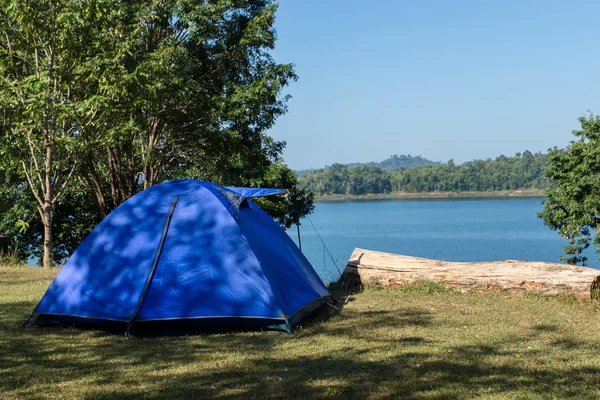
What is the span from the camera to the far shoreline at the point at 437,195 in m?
146

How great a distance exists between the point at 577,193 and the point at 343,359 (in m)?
21.9

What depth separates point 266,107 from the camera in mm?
21438

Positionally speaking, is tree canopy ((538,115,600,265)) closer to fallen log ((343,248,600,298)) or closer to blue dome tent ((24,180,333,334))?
fallen log ((343,248,600,298))

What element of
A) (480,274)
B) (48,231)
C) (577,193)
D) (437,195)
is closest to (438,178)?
(437,195)

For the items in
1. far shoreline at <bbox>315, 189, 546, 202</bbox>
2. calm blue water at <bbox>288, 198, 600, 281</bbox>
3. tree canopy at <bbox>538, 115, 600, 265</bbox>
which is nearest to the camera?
tree canopy at <bbox>538, 115, 600, 265</bbox>

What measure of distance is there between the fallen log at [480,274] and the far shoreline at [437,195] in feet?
446

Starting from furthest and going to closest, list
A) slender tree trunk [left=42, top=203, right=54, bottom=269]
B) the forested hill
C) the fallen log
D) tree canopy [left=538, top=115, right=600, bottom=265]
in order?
the forested hill, tree canopy [left=538, top=115, right=600, bottom=265], slender tree trunk [left=42, top=203, right=54, bottom=269], the fallen log

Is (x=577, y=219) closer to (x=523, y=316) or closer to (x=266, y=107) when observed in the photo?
(x=266, y=107)

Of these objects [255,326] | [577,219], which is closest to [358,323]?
[255,326]

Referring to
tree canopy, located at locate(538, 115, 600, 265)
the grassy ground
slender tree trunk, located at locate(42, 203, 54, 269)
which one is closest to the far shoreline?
tree canopy, located at locate(538, 115, 600, 265)

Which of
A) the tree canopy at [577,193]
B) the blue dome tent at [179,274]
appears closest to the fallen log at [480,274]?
the blue dome tent at [179,274]

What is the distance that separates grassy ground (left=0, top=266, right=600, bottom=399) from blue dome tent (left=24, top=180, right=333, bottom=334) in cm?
26

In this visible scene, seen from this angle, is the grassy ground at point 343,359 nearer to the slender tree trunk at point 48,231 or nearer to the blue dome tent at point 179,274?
the blue dome tent at point 179,274

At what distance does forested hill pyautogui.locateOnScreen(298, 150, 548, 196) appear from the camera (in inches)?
5589
